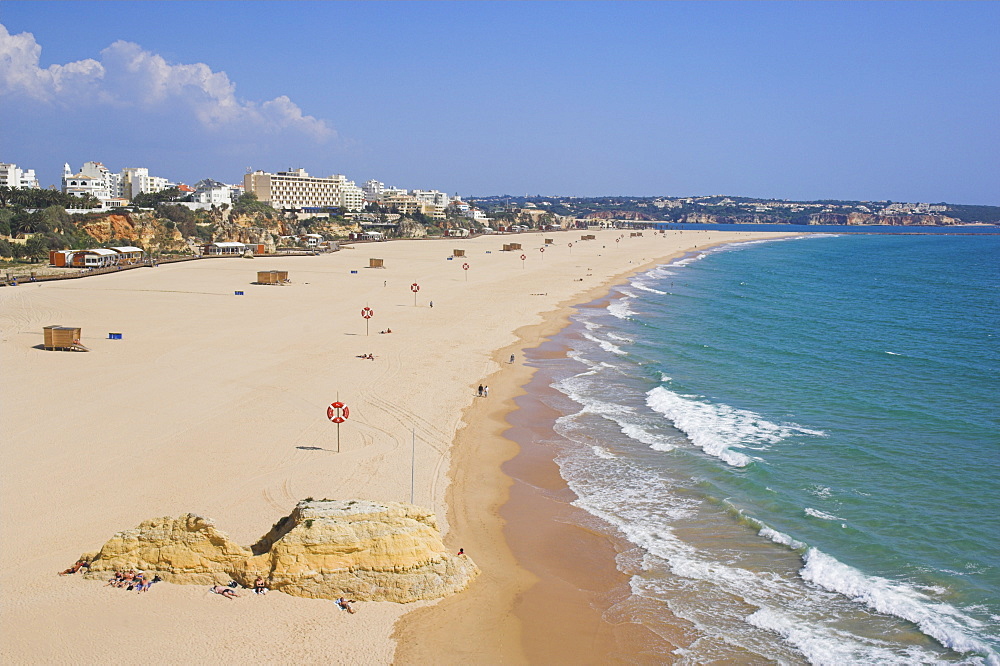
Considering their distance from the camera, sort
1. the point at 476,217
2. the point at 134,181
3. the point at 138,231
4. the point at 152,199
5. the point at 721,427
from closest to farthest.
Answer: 1. the point at 721,427
2. the point at 138,231
3. the point at 152,199
4. the point at 134,181
5. the point at 476,217

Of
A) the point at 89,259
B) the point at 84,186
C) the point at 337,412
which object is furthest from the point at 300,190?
the point at 337,412

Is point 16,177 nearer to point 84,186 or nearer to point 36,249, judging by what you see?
point 84,186

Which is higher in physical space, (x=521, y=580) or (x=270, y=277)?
(x=270, y=277)

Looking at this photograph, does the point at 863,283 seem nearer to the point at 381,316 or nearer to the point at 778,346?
the point at 778,346

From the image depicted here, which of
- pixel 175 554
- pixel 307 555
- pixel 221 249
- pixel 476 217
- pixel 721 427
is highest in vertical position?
pixel 476 217

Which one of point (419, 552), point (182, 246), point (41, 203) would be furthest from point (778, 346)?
point (41, 203)

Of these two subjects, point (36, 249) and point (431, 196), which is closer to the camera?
point (36, 249)

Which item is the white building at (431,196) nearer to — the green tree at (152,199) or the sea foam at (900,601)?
the green tree at (152,199)

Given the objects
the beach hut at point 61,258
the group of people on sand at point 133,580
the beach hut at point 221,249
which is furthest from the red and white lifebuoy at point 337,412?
the beach hut at point 221,249
